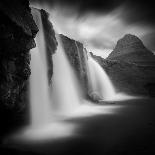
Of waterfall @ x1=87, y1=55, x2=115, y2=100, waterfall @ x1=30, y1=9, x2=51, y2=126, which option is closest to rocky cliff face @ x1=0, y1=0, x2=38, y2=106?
waterfall @ x1=30, y1=9, x2=51, y2=126

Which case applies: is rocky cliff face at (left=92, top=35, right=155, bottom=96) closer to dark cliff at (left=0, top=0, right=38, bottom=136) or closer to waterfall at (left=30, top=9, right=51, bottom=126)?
waterfall at (left=30, top=9, right=51, bottom=126)

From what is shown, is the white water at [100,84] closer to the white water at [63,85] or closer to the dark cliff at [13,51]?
the white water at [63,85]

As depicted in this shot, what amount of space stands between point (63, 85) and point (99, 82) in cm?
1795

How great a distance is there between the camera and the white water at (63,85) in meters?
27.2

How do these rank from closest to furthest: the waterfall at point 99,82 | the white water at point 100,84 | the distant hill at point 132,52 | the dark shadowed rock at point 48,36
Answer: the dark shadowed rock at point 48,36 < the white water at point 100,84 < the waterfall at point 99,82 < the distant hill at point 132,52

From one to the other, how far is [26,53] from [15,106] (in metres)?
4.30

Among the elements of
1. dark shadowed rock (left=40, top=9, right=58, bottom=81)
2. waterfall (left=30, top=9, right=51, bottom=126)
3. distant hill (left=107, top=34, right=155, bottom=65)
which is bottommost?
waterfall (left=30, top=9, right=51, bottom=126)

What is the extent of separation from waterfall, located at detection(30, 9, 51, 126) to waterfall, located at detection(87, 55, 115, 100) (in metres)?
21.8

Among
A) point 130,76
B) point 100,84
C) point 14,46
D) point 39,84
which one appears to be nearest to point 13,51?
point 14,46

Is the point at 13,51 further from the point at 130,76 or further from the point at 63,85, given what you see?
the point at 130,76

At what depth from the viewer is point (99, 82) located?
46.0 metres

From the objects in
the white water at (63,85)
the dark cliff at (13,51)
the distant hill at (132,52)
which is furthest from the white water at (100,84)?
the distant hill at (132,52)

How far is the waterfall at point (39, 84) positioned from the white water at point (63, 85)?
518 cm

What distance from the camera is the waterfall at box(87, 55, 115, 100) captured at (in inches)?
1682
